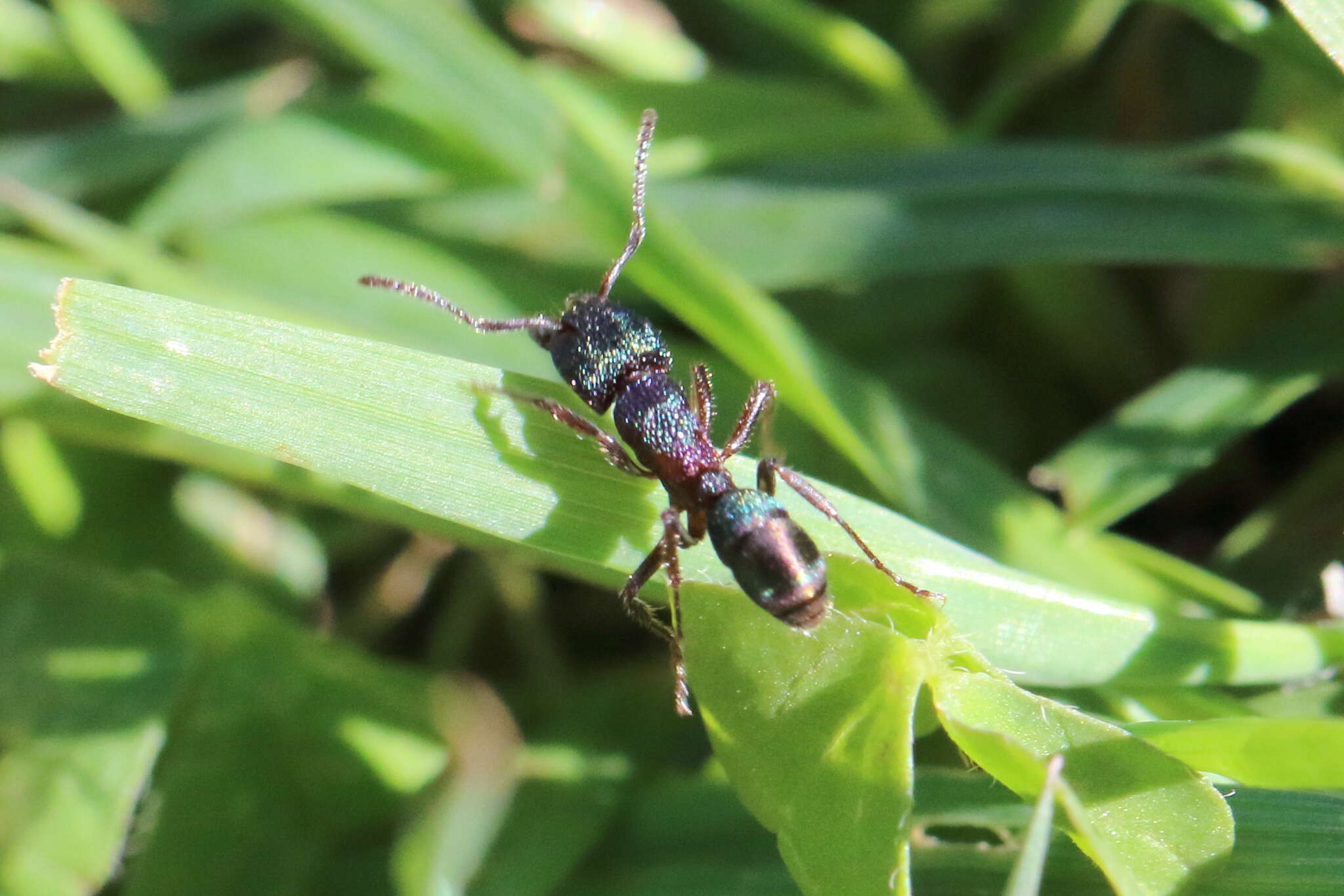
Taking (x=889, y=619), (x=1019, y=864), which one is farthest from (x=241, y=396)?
(x=1019, y=864)

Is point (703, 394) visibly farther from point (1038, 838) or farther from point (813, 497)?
point (1038, 838)

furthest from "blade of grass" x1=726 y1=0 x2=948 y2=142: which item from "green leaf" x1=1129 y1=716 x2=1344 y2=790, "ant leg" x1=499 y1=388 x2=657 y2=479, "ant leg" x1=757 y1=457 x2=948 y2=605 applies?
"green leaf" x1=1129 y1=716 x2=1344 y2=790

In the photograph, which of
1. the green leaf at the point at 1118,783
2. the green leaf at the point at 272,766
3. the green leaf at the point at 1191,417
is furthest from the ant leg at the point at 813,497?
the green leaf at the point at 272,766

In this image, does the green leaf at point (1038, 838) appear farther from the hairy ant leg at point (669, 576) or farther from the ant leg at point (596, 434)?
the ant leg at point (596, 434)

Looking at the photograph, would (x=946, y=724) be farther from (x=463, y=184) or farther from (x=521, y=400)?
(x=463, y=184)

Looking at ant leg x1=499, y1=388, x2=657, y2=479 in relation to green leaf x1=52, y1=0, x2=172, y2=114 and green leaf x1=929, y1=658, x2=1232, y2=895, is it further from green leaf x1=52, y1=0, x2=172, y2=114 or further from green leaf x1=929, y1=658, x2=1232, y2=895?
Result: green leaf x1=52, y1=0, x2=172, y2=114
